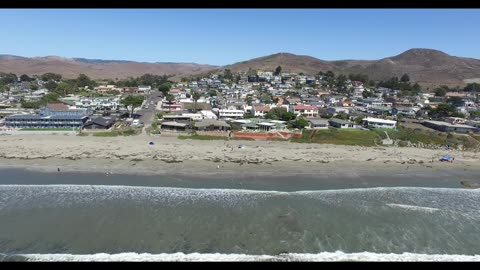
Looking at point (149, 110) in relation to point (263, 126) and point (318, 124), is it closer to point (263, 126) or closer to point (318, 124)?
point (263, 126)

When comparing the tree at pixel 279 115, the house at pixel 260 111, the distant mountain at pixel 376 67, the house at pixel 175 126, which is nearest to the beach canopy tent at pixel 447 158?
the tree at pixel 279 115

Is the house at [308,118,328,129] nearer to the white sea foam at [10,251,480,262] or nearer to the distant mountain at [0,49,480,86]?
the white sea foam at [10,251,480,262]

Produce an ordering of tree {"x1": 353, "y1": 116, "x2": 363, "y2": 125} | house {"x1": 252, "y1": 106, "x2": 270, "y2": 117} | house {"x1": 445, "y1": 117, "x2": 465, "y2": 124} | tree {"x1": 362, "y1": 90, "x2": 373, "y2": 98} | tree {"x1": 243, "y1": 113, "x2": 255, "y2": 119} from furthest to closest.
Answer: tree {"x1": 362, "y1": 90, "x2": 373, "y2": 98} → house {"x1": 252, "y1": 106, "x2": 270, "y2": 117} → tree {"x1": 243, "y1": 113, "x2": 255, "y2": 119} → house {"x1": 445, "y1": 117, "x2": 465, "y2": 124} → tree {"x1": 353, "y1": 116, "x2": 363, "y2": 125}

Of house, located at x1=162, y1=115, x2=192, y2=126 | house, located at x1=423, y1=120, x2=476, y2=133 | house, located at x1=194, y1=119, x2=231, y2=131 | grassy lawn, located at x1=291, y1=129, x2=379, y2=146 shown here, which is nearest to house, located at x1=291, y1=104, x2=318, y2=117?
grassy lawn, located at x1=291, y1=129, x2=379, y2=146

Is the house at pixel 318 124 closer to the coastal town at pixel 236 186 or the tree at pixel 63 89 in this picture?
the coastal town at pixel 236 186

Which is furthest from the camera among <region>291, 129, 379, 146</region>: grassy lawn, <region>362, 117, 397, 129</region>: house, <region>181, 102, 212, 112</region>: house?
<region>181, 102, 212, 112</region>: house

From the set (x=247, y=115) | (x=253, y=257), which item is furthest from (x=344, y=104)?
(x=253, y=257)
